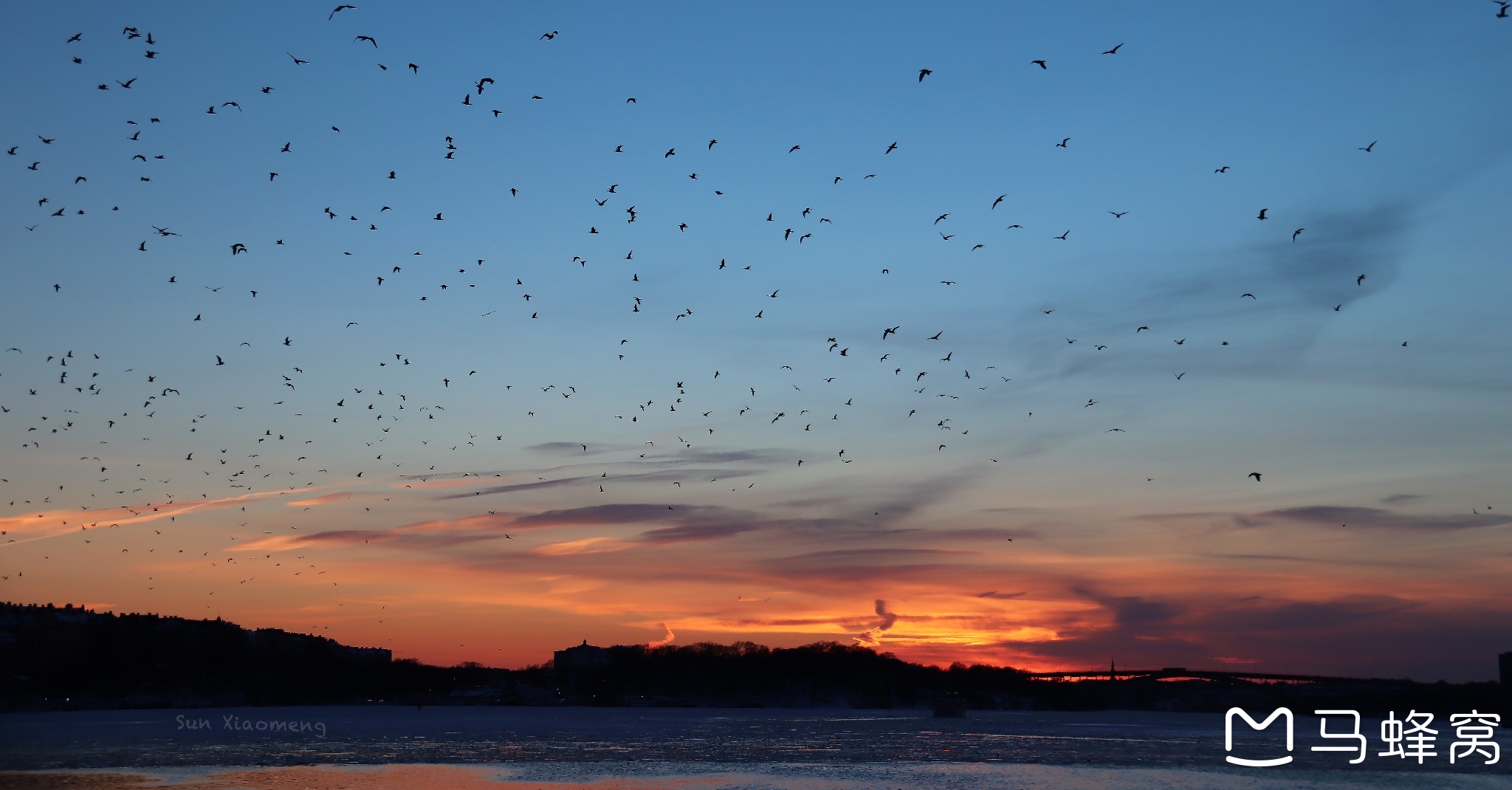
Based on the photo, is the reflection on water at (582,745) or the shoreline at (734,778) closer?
the shoreline at (734,778)

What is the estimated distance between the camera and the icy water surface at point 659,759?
5794 cm

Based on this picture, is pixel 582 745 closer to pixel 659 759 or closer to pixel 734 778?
pixel 659 759

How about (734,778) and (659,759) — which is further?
(659,759)

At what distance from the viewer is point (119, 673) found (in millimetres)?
185625

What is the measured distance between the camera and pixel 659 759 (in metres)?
72.2

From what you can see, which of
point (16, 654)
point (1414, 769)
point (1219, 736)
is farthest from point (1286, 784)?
point (16, 654)

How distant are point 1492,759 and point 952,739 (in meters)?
41.8

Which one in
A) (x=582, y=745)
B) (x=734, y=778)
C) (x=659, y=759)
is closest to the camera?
(x=734, y=778)

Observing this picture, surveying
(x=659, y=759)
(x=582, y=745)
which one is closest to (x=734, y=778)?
(x=659, y=759)

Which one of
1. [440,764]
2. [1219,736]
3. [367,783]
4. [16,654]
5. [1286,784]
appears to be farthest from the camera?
[16,654]

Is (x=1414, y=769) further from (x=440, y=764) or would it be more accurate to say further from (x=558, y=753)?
(x=440, y=764)

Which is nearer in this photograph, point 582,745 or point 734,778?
point 734,778

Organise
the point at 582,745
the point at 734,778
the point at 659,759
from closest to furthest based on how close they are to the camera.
A: the point at 734,778 < the point at 659,759 < the point at 582,745

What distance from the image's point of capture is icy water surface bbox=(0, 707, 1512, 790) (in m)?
57.9
